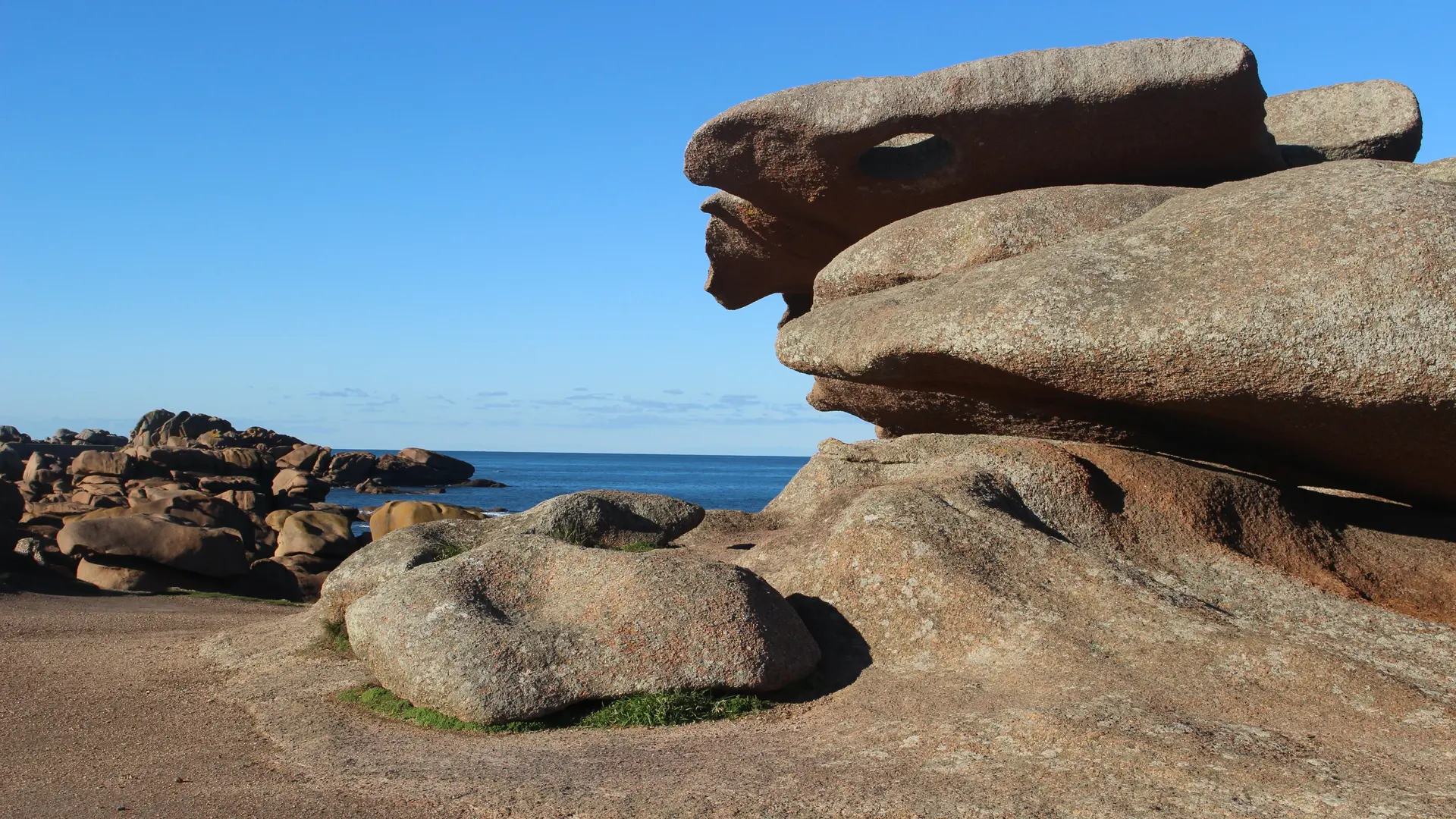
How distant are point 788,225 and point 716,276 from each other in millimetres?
2885

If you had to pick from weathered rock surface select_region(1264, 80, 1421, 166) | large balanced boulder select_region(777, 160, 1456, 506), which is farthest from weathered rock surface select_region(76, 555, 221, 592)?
weathered rock surface select_region(1264, 80, 1421, 166)

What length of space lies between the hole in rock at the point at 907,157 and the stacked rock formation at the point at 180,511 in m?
14.3

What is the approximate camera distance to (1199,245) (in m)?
10.6

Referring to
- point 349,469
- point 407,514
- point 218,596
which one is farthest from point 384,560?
point 349,469

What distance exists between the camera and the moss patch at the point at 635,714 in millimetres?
8578

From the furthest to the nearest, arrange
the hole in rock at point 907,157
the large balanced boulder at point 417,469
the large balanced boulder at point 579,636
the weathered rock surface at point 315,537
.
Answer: the large balanced boulder at point 417,469
the weathered rock surface at point 315,537
the hole in rock at point 907,157
the large balanced boulder at point 579,636

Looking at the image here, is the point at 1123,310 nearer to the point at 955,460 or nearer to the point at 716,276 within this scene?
the point at 955,460

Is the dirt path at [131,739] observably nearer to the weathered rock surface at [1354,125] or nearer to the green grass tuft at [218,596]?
the green grass tuft at [218,596]

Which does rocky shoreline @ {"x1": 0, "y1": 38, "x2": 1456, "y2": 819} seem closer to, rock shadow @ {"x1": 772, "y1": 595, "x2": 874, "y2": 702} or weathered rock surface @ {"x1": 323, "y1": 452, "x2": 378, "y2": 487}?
rock shadow @ {"x1": 772, "y1": 595, "x2": 874, "y2": 702}

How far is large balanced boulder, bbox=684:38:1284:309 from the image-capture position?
13719mm

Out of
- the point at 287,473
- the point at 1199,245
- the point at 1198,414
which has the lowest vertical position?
the point at 287,473

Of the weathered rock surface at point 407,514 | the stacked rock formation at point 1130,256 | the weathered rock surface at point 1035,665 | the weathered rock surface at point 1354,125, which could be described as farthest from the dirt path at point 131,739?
the weathered rock surface at point 1354,125

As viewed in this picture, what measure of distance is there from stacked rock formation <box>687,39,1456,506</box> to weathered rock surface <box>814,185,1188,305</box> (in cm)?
3

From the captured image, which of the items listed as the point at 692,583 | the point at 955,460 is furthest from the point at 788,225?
the point at 692,583
